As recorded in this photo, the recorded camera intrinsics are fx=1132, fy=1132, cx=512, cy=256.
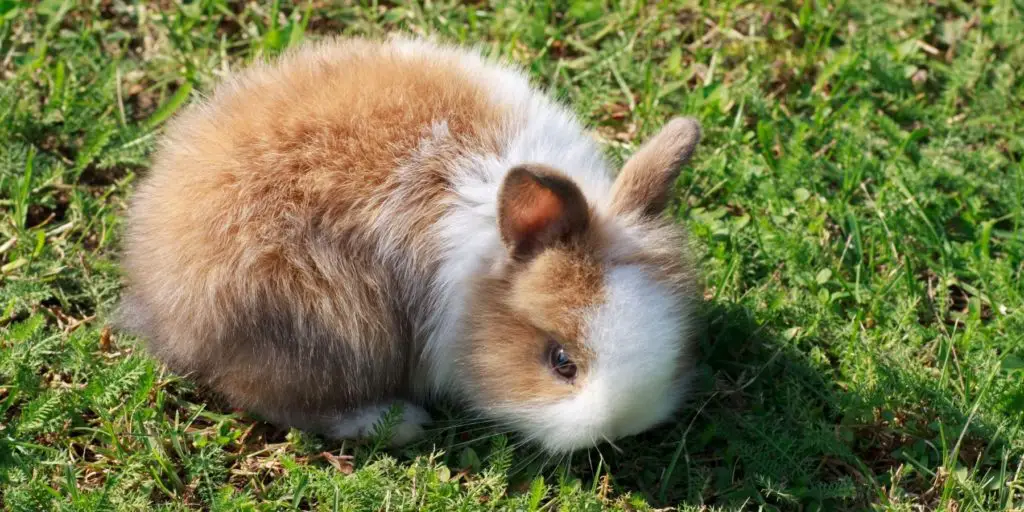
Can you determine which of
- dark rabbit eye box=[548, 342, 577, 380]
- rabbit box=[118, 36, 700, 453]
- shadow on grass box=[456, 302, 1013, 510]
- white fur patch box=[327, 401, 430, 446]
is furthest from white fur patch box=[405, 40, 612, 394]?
shadow on grass box=[456, 302, 1013, 510]

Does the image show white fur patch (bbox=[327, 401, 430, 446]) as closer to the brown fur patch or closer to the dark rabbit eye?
the brown fur patch

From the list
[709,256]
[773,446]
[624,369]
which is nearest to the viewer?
[624,369]

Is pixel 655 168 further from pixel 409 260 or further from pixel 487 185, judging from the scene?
pixel 409 260

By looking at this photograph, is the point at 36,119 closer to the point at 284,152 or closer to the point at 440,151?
the point at 284,152

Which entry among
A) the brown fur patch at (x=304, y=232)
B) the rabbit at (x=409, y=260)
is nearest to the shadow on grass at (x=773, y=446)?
the rabbit at (x=409, y=260)

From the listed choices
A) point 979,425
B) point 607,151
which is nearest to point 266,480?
point 607,151

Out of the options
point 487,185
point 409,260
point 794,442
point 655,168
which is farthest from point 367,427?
point 794,442

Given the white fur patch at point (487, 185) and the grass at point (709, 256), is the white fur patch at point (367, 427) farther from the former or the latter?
the white fur patch at point (487, 185)

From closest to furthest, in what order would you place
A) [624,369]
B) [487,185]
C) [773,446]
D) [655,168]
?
[624,369] → [655,168] → [487,185] → [773,446]
